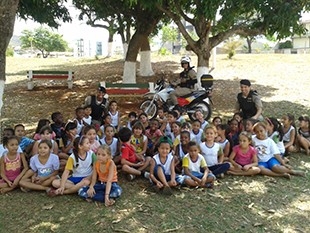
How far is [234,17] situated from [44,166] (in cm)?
571

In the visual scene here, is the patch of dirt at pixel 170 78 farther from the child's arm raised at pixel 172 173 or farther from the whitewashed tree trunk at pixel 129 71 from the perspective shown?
the child's arm raised at pixel 172 173

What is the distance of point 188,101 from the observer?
7270mm

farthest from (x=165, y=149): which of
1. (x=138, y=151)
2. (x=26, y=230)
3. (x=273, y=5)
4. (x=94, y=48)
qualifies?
(x=94, y=48)

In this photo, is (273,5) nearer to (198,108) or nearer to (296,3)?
(296,3)

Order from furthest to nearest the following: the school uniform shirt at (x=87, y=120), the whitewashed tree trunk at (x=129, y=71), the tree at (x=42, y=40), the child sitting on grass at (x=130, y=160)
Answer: the tree at (x=42, y=40), the whitewashed tree trunk at (x=129, y=71), the school uniform shirt at (x=87, y=120), the child sitting on grass at (x=130, y=160)

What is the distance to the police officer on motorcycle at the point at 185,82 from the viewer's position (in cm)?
734

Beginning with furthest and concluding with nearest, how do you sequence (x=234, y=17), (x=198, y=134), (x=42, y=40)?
(x=42, y=40) → (x=234, y=17) → (x=198, y=134)

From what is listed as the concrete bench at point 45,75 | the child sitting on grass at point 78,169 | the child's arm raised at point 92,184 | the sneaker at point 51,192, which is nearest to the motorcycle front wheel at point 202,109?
the child sitting on grass at point 78,169

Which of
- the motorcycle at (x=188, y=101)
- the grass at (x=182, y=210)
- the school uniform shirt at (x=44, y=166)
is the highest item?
the motorcycle at (x=188, y=101)

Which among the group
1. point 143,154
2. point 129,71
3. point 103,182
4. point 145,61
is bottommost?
point 103,182

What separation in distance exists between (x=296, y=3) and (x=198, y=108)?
127 inches

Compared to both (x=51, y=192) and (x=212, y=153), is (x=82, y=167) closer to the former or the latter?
(x=51, y=192)

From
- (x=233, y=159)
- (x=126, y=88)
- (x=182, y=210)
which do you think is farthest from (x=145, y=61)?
(x=182, y=210)

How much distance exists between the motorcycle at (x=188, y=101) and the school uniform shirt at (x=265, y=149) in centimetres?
247
